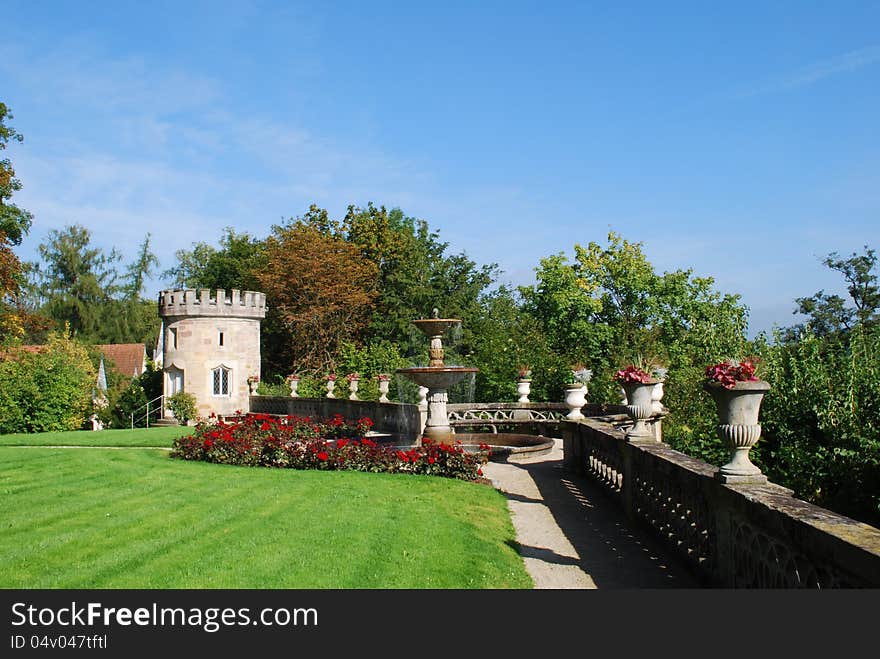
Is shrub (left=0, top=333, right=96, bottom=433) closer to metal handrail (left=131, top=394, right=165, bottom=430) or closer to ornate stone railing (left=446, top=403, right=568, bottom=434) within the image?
metal handrail (left=131, top=394, right=165, bottom=430)

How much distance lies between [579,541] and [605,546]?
354 mm

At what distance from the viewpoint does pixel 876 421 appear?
514 inches

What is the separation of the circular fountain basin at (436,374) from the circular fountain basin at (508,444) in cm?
175

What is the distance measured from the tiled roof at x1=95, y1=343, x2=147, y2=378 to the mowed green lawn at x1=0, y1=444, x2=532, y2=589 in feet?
161

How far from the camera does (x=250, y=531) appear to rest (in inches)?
308

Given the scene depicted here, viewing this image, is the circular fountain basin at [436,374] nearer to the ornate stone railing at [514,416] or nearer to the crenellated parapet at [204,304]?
the ornate stone railing at [514,416]

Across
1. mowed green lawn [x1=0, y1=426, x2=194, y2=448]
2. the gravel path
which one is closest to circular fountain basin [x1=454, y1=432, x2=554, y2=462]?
the gravel path

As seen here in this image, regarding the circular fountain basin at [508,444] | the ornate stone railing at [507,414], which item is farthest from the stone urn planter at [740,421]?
the ornate stone railing at [507,414]

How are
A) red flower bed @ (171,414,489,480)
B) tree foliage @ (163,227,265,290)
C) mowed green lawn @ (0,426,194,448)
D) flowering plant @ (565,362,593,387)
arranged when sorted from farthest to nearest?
tree foliage @ (163,227,265,290)
flowering plant @ (565,362,593,387)
mowed green lawn @ (0,426,194,448)
red flower bed @ (171,414,489,480)

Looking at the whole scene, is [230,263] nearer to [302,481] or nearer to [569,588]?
[302,481]

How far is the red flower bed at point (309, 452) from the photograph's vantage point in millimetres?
12438

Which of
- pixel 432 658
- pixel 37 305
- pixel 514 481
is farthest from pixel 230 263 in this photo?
pixel 432 658

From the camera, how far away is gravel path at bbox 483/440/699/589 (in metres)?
6.74

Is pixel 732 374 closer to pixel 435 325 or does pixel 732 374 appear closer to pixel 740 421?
pixel 740 421
